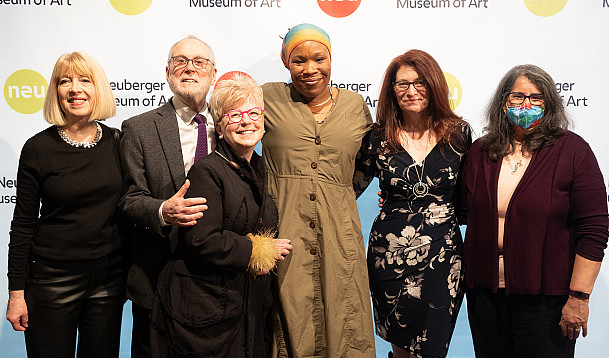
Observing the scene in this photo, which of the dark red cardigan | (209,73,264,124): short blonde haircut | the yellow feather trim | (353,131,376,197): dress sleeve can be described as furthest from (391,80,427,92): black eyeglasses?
the yellow feather trim

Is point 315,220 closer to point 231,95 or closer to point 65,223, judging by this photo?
point 231,95

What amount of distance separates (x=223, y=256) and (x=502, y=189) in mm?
1175

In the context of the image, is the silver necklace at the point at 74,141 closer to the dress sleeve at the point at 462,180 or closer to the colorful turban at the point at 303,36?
the colorful turban at the point at 303,36

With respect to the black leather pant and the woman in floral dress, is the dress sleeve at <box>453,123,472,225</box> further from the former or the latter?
the black leather pant

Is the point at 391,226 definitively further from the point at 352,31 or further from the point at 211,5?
the point at 211,5

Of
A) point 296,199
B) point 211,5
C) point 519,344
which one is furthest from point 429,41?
point 519,344

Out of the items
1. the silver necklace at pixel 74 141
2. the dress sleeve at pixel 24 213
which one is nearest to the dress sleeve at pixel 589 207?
the silver necklace at pixel 74 141

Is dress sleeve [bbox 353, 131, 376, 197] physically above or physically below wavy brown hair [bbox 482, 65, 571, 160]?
below

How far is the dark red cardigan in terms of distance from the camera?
6.54 ft

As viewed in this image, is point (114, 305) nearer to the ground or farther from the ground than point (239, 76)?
nearer to the ground

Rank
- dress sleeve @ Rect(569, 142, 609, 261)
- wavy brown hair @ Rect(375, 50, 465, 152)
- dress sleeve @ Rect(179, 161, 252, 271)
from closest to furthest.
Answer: dress sleeve @ Rect(179, 161, 252, 271)
dress sleeve @ Rect(569, 142, 609, 261)
wavy brown hair @ Rect(375, 50, 465, 152)

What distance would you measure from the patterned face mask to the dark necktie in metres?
1.27

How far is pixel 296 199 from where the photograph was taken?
7.00 feet

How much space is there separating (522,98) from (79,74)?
1.84 metres
